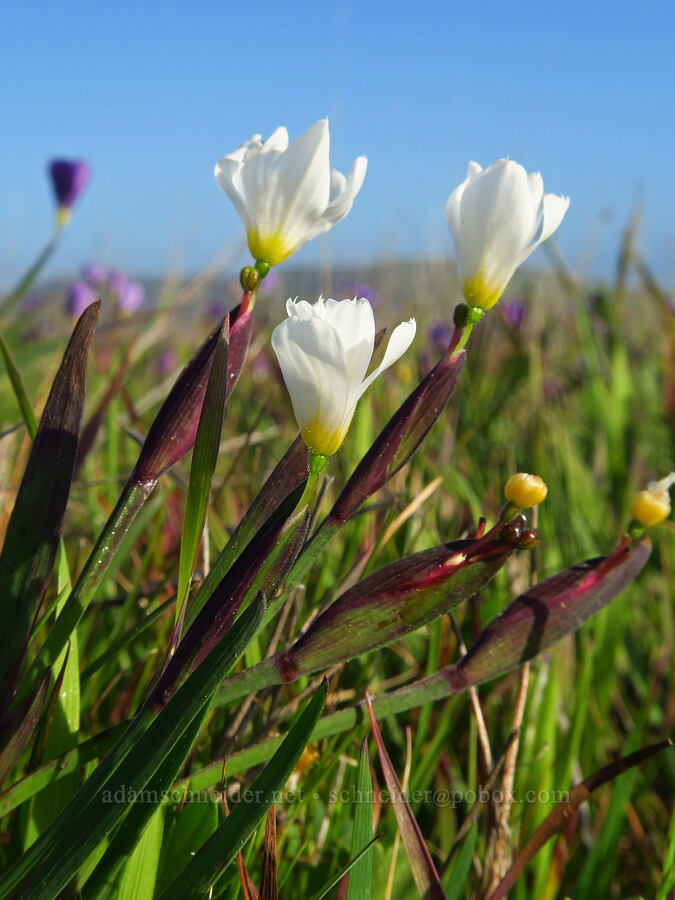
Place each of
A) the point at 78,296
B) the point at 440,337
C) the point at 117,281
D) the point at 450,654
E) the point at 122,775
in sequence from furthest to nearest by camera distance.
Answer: the point at 117,281 < the point at 78,296 < the point at 440,337 < the point at 450,654 < the point at 122,775

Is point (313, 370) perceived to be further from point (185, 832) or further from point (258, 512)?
point (185, 832)

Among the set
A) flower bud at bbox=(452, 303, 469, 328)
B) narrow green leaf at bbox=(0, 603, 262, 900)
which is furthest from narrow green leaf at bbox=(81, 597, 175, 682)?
flower bud at bbox=(452, 303, 469, 328)

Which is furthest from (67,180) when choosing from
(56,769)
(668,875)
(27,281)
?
(668,875)

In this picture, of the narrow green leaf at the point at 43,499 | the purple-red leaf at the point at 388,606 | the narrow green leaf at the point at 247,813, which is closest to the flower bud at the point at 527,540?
the purple-red leaf at the point at 388,606

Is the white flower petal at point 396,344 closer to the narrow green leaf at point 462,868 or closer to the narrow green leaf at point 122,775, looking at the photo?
the narrow green leaf at point 122,775

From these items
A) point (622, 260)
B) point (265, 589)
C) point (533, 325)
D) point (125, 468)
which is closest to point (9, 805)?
point (265, 589)
